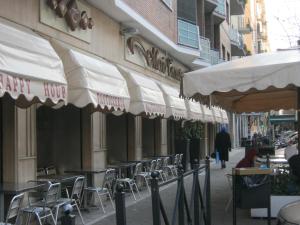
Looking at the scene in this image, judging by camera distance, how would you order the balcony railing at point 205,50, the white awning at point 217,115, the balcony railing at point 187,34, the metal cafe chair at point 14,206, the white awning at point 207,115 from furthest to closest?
1. the balcony railing at point 205,50
2. the white awning at point 217,115
3. the white awning at point 207,115
4. the balcony railing at point 187,34
5. the metal cafe chair at point 14,206

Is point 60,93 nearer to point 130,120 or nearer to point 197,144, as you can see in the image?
point 130,120

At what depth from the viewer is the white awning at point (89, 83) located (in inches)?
380

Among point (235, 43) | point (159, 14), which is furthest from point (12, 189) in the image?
point (235, 43)

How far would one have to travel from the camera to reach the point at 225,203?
12.2 metres

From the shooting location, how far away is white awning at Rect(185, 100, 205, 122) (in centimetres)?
2058

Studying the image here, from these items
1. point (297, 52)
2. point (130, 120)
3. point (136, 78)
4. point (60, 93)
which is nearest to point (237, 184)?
point (297, 52)

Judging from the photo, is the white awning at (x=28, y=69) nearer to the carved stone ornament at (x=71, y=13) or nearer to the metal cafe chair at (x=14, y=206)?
the metal cafe chair at (x=14, y=206)

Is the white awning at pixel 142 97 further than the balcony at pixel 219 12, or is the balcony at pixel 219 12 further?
the balcony at pixel 219 12

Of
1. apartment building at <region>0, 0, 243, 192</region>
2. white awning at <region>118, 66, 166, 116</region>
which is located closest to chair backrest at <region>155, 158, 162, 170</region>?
apartment building at <region>0, 0, 243, 192</region>

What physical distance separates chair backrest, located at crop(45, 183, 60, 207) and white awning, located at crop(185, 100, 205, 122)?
11428mm

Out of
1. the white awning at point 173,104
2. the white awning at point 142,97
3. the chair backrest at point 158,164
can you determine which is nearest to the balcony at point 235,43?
the white awning at point 173,104

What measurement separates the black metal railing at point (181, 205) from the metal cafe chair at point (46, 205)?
223 cm

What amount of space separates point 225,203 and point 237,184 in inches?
143

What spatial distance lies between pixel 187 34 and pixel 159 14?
15.2 feet
